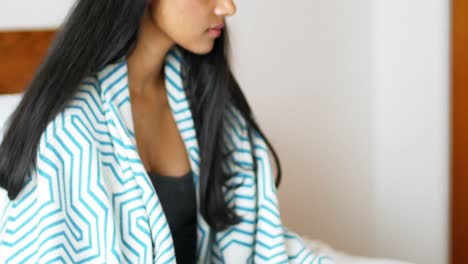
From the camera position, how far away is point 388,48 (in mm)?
2441

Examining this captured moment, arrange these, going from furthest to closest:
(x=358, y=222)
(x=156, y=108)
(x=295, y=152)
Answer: (x=358, y=222), (x=295, y=152), (x=156, y=108)

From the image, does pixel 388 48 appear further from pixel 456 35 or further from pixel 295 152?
pixel 295 152

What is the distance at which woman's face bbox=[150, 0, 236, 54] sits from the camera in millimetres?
1253

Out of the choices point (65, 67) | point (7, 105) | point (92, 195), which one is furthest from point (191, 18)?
point (7, 105)

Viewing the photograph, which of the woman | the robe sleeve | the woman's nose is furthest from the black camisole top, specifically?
the woman's nose

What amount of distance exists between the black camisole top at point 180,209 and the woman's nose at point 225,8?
0.31 meters

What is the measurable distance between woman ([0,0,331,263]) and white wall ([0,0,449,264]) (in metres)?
0.74

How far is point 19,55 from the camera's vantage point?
5.40ft

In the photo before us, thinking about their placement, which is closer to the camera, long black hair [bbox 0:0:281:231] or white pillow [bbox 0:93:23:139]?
long black hair [bbox 0:0:281:231]

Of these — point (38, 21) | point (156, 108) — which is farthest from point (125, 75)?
point (38, 21)

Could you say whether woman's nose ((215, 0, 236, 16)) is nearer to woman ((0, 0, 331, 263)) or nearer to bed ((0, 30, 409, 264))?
woman ((0, 0, 331, 263))

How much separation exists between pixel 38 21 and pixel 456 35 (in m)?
1.25

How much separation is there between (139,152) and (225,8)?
0.31m

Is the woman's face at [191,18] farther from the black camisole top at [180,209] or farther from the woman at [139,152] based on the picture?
the black camisole top at [180,209]
